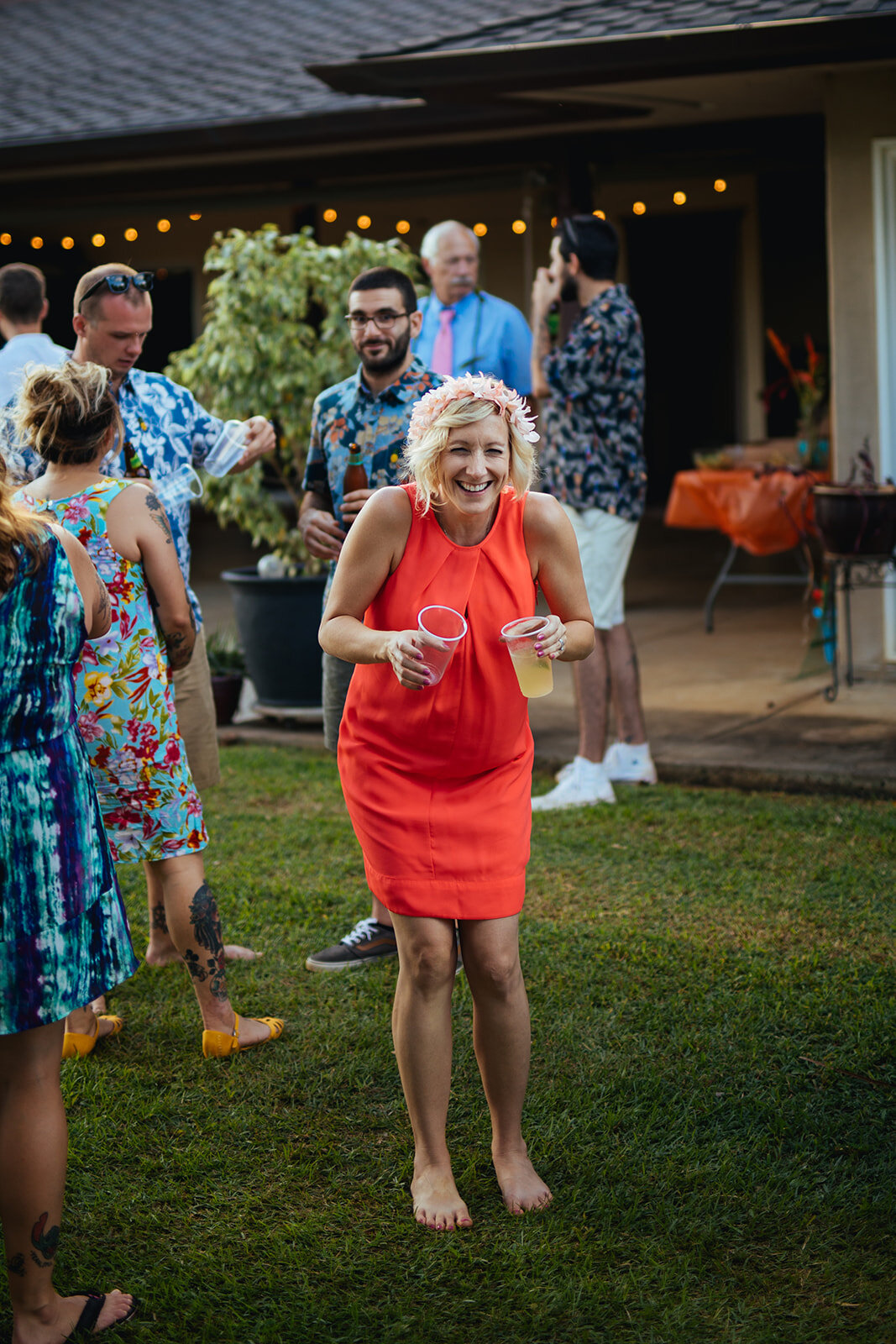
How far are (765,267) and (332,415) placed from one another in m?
12.2

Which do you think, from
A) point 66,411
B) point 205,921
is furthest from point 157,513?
point 205,921

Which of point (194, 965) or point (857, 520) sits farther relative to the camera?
point (857, 520)

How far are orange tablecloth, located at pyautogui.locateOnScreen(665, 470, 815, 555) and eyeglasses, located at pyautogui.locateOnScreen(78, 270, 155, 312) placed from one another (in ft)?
16.6

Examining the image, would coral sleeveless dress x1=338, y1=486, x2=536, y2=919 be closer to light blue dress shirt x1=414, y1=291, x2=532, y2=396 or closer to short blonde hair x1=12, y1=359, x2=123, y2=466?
short blonde hair x1=12, y1=359, x2=123, y2=466

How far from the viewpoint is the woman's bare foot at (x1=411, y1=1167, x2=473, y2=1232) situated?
279cm

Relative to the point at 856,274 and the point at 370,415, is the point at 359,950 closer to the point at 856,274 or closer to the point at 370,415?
the point at 370,415

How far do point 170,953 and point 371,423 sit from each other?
1691 mm

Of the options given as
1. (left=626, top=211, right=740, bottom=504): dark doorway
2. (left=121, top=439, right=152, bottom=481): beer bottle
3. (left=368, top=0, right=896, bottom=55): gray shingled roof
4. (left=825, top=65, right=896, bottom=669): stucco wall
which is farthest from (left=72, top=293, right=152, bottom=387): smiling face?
(left=626, top=211, right=740, bottom=504): dark doorway

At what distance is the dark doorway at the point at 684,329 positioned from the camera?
1579cm

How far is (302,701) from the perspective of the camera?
7.02 m

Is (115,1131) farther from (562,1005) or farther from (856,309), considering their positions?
(856,309)

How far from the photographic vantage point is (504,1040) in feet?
9.23

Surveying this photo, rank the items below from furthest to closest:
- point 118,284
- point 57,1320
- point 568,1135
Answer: point 118,284 → point 568,1135 → point 57,1320

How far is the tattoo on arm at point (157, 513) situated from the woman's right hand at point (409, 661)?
1.10 meters
